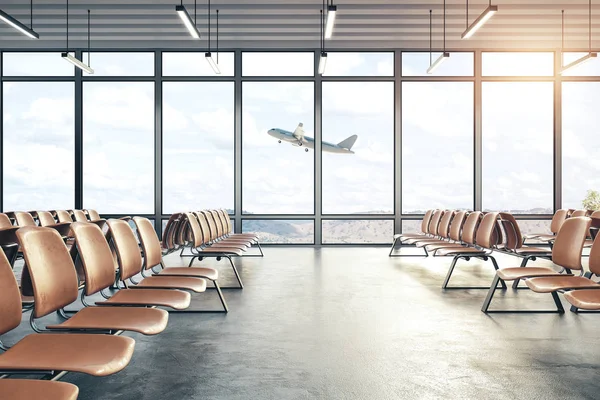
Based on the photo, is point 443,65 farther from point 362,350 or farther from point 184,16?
point 362,350

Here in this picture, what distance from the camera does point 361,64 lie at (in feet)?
30.6

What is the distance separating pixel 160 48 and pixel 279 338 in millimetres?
7761

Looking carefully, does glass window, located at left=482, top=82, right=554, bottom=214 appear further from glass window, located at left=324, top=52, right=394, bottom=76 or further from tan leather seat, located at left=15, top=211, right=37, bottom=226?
tan leather seat, located at left=15, top=211, right=37, bottom=226

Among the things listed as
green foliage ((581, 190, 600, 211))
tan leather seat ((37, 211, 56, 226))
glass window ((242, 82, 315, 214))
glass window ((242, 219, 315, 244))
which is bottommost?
glass window ((242, 219, 315, 244))

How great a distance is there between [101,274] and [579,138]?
9.73 m

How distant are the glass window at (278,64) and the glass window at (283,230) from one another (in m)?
3.02

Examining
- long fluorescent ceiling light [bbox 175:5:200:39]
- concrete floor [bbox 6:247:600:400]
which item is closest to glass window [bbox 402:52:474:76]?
long fluorescent ceiling light [bbox 175:5:200:39]

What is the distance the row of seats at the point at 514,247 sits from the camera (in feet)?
10.3

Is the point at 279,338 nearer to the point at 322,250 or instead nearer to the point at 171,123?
the point at 322,250

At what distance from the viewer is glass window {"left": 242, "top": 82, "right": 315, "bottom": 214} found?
920cm

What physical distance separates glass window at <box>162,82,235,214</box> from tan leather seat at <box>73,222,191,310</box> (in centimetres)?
665

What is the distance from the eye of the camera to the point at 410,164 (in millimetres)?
9281

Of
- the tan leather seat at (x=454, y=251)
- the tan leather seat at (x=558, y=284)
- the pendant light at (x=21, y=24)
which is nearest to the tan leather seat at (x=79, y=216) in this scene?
the pendant light at (x=21, y=24)

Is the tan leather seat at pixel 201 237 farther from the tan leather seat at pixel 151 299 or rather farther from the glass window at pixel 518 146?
the glass window at pixel 518 146
